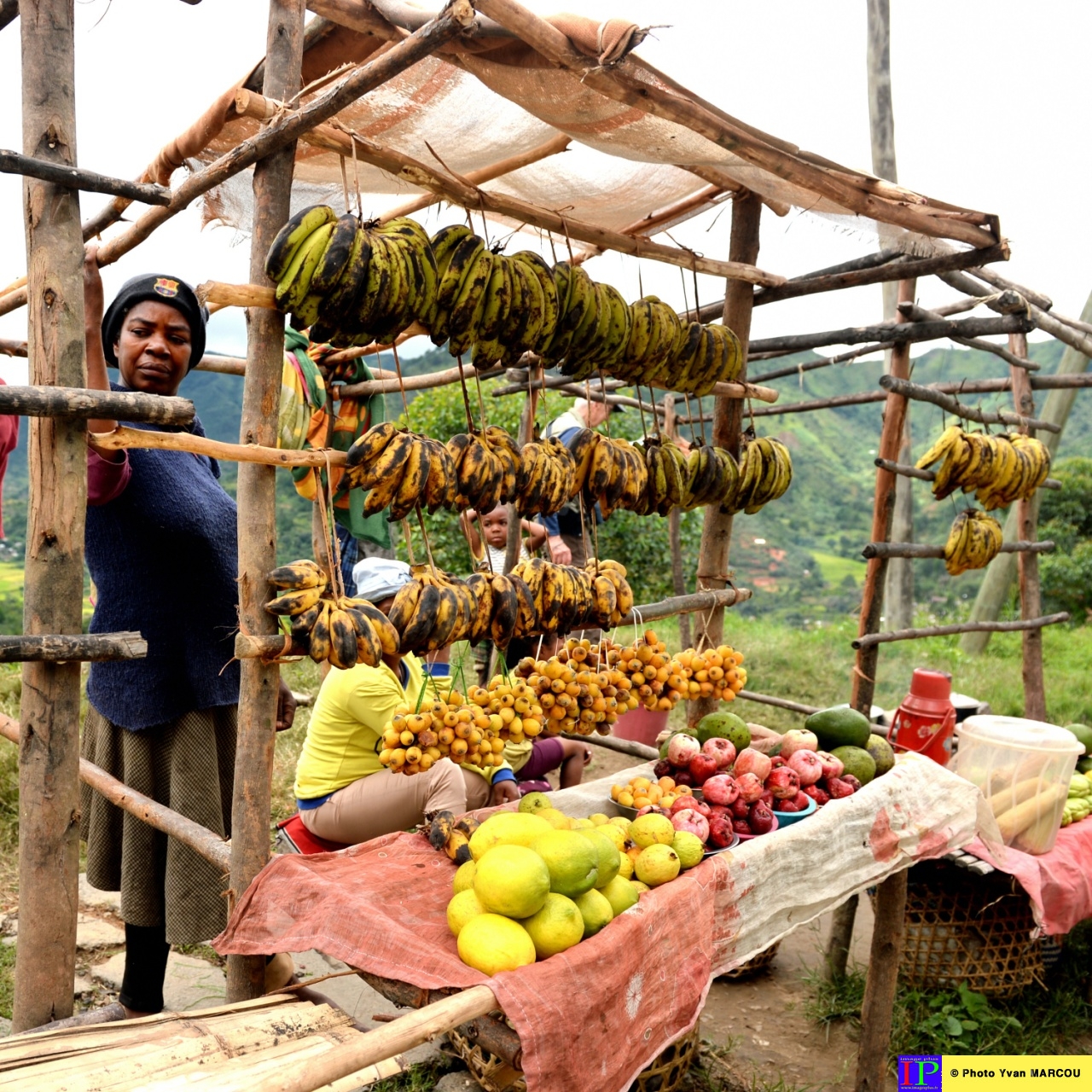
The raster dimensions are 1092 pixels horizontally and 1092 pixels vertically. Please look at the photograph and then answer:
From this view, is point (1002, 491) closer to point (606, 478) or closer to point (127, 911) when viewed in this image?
point (606, 478)

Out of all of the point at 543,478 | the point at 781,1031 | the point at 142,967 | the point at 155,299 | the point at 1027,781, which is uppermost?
the point at 155,299

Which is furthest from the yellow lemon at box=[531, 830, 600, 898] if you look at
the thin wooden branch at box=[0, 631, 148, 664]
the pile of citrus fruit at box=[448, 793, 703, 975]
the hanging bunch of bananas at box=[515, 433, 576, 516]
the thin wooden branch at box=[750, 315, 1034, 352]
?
the thin wooden branch at box=[750, 315, 1034, 352]

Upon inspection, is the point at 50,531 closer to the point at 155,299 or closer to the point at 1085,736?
the point at 155,299

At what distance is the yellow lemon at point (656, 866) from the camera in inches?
90.9

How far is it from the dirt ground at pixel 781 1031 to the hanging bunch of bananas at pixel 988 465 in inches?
90.4

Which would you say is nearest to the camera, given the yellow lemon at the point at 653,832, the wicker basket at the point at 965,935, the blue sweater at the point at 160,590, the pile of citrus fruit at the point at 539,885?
the pile of citrus fruit at the point at 539,885

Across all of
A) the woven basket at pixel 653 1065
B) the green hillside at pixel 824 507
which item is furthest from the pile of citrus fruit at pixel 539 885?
the green hillside at pixel 824 507

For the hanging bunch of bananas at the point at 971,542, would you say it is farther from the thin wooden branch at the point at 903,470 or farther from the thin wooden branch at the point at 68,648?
the thin wooden branch at the point at 68,648

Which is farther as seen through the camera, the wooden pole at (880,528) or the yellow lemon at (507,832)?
the wooden pole at (880,528)

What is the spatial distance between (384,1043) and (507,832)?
2.27 feet

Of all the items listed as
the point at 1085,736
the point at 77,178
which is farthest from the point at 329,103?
the point at 1085,736

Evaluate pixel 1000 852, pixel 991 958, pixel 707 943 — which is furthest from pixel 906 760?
pixel 707 943

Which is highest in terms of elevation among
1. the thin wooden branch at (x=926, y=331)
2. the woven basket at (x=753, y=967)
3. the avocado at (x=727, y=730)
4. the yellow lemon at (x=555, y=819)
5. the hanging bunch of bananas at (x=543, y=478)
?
the thin wooden branch at (x=926, y=331)

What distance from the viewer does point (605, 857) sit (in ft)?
7.09
